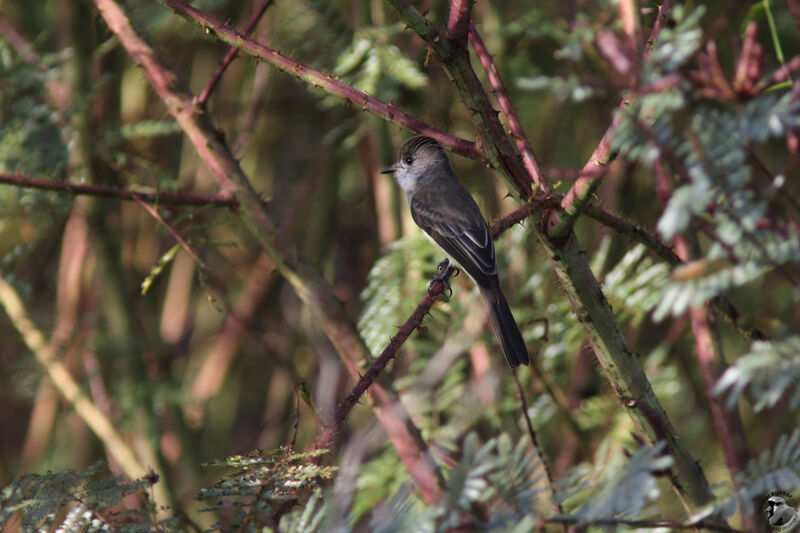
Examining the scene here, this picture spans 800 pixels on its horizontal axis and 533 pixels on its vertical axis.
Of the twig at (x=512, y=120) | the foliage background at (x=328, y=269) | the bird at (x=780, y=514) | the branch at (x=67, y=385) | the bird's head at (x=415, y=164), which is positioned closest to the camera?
the bird at (x=780, y=514)

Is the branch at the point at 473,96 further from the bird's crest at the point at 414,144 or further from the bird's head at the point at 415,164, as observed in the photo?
the bird's crest at the point at 414,144

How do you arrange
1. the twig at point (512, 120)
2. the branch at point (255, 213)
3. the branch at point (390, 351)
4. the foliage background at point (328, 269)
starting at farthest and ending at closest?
the foliage background at point (328, 269) < the branch at point (255, 213) < the twig at point (512, 120) < the branch at point (390, 351)

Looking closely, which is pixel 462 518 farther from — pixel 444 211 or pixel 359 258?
pixel 359 258

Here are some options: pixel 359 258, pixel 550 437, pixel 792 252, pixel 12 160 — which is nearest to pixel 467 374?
pixel 550 437

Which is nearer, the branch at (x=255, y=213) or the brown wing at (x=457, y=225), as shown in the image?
the branch at (x=255, y=213)

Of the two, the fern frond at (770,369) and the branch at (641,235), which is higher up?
the branch at (641,235)

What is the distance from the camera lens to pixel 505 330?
313 centimetres

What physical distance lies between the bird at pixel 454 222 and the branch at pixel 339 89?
0.86 meters

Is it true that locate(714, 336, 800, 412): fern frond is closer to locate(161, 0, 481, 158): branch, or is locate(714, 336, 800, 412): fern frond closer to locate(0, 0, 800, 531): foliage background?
locate(0, 0, 800, 531): foliage background

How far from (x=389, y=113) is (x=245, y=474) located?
3.10 feet

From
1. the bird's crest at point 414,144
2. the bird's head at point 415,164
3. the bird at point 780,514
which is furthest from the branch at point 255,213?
the bird's crest at point 414,144

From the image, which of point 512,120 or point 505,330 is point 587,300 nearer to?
point 512,120

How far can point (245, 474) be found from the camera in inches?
63.8

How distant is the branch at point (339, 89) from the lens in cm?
203
